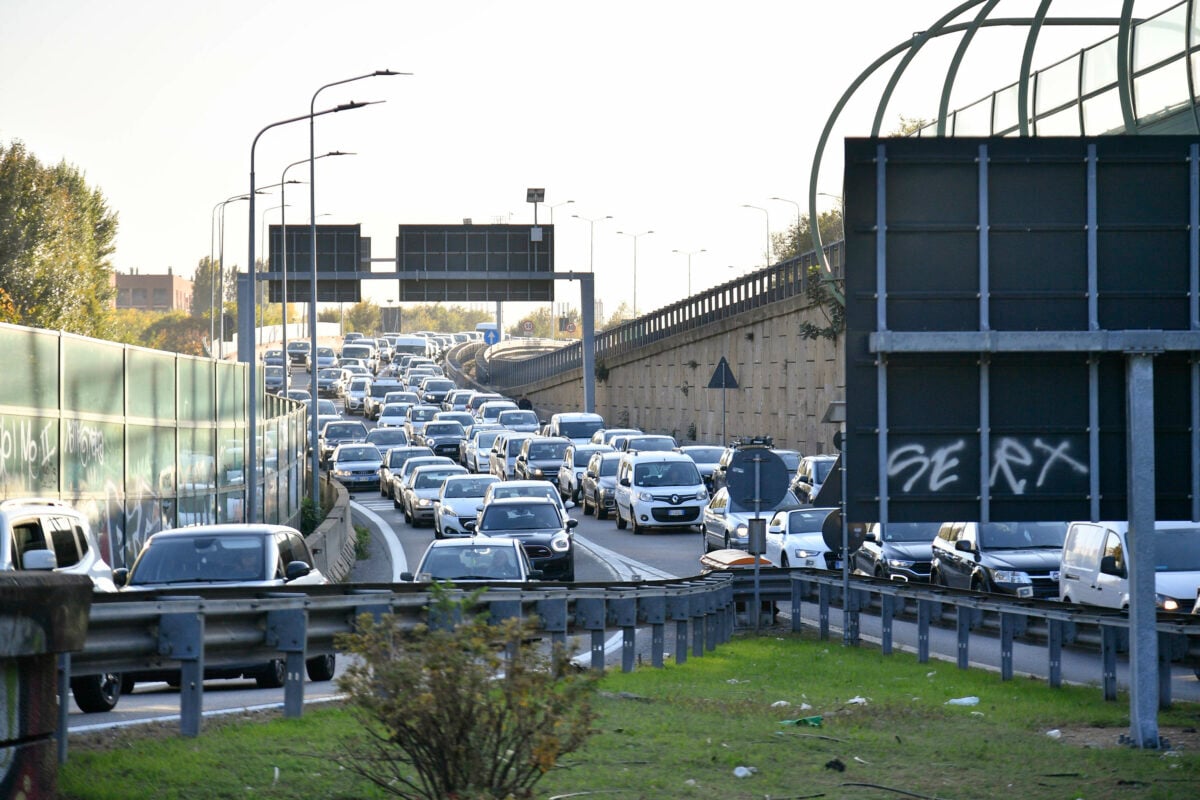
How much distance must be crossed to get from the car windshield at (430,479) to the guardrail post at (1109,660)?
2937 cm

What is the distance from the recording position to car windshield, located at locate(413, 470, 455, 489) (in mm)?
43125

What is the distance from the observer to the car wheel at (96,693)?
1277cm

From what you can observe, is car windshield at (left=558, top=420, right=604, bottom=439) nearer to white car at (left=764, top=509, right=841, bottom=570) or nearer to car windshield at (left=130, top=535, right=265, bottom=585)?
white car at (left=764, top=509, right=841, bottom=570)

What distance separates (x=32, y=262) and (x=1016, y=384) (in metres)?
79.9

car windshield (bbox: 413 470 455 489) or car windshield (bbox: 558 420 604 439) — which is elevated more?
car windshield (bbox: 558 420 604 439)

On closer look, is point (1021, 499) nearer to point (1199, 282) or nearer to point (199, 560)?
point (1199, 282)

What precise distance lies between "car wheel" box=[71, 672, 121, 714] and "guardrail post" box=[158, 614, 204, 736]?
2668mm

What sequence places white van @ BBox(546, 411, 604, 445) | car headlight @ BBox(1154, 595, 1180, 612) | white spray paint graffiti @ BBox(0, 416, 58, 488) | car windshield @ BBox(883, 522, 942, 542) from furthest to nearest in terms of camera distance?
white van @ BBox(546, 411, 604, 445)
car windshield @ BBox(883, 522, 942, 542)
car headlight @ BBox(1154, 595, 1180, 612)
white spray paint graffiti @ BBox(0, 416, 58, 488)

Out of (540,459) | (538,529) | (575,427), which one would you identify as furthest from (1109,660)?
(575,427)

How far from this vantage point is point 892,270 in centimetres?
1112

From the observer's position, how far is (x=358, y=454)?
57031 millimetres

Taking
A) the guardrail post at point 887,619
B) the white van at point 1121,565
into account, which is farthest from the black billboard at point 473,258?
the guardrail post at point 887,619

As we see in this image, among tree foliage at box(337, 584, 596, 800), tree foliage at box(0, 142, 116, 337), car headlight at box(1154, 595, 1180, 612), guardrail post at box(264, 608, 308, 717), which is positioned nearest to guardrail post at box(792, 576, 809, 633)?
car headlight at box(1154, 595, 1180, 612)

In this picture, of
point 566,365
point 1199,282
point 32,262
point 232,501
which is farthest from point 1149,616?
point 566,365
